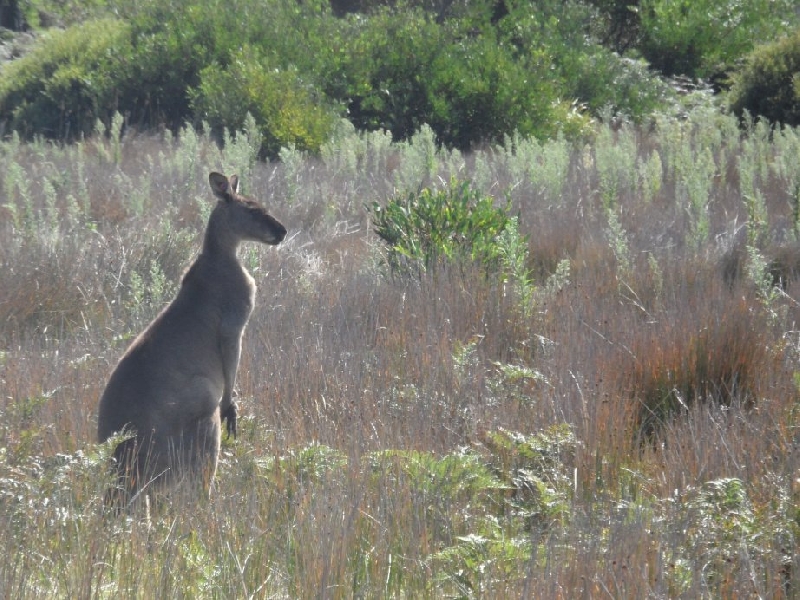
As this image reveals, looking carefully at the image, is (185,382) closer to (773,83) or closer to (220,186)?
(220,186)

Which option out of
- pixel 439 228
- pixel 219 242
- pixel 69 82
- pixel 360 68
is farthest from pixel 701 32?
pixel 219 242

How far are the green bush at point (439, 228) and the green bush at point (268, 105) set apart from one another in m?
7.27

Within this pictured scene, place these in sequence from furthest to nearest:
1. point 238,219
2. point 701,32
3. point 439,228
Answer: point 701,32, point 439,228, point 238,219

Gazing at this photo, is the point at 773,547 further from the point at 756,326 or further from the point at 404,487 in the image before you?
the point at 756,326

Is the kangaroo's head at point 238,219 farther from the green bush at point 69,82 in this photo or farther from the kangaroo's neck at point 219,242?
the green bush at point 69,82

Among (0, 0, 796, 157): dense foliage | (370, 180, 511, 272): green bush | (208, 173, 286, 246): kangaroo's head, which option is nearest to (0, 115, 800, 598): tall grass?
(370, 180, 511, 272): green bush

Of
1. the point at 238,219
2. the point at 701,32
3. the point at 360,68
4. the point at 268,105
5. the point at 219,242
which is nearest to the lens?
the point at 219,242

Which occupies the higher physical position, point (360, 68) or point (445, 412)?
point (445, 412)

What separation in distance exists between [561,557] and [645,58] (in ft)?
67.5

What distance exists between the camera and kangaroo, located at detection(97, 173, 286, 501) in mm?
4301

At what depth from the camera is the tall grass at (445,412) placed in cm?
325

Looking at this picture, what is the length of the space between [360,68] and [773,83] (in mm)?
6774

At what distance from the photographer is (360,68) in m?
18.1

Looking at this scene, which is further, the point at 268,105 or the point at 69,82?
the point at 69,82
